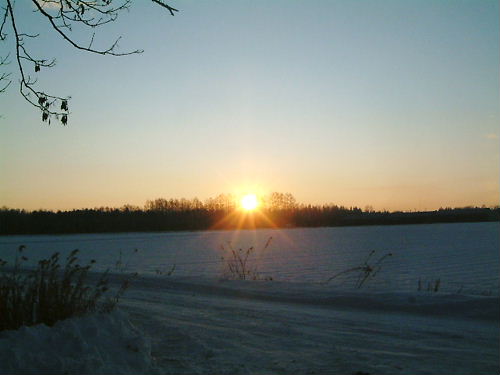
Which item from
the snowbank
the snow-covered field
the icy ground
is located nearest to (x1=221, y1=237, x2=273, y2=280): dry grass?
the snow-covered field

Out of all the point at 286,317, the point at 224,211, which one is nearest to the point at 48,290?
the point at 286,317

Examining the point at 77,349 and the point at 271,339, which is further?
the point at 271,339

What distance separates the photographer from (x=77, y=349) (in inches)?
207

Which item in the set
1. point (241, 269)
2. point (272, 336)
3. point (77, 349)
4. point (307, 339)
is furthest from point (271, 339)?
point (241, 269)

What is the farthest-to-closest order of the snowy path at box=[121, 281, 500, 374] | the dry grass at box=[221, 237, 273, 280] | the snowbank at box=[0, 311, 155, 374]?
the dry grass at box=[221, 237, 273, 280]
the snowy path at box=[121, 281, 500, 374]
the snowbank at box=[0, 311, 155, 374]

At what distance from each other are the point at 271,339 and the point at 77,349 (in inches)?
98.2

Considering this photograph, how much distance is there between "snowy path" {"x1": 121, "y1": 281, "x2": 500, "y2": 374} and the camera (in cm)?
539

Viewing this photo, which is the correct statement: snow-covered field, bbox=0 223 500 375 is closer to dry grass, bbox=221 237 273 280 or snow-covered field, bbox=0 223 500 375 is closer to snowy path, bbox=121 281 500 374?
snowy path, bbox=121 281 500 374

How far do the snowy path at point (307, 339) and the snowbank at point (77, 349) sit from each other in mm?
324

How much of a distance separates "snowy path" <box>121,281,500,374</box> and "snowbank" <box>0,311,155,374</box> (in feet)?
1.06

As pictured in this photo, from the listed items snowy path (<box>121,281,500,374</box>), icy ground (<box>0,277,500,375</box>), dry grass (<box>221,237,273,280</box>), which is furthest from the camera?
dry grass (<box>221,237,273,280</box>)

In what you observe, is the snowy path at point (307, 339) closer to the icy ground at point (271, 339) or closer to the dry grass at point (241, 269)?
the icy ground at point (271, 339)

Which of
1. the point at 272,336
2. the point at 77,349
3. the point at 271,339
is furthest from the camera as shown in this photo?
the point at 272,336

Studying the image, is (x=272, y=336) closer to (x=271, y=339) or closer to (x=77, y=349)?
(x=271, y=339)
